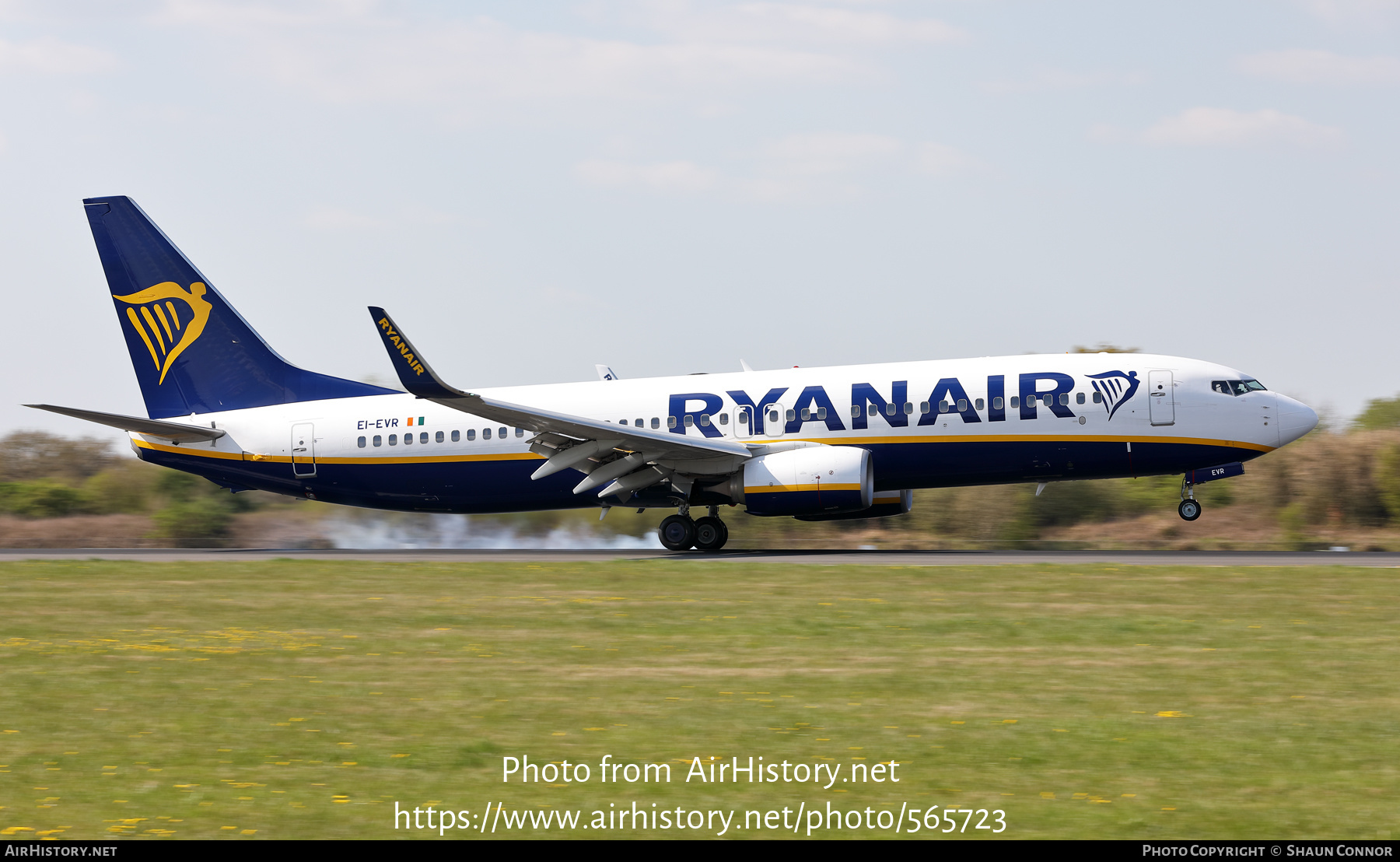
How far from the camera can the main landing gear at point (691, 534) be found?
86.8 ft

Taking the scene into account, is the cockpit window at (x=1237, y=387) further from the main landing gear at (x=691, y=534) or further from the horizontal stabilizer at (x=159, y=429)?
the horizontal stabilizer at (x=159, y=429)

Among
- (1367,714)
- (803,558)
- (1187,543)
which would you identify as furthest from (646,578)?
(1187,543)

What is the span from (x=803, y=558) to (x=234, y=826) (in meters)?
17.5

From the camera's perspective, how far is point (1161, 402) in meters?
24.7

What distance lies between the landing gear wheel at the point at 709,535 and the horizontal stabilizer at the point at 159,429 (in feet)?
36.5

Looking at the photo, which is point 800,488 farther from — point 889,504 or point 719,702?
point 719,702

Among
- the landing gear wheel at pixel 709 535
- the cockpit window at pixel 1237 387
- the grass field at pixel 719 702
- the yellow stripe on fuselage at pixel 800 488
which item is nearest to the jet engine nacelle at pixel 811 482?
the yellow stripe on fuselage at pixel 800 488

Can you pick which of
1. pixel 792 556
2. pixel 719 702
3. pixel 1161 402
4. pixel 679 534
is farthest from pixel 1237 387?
pixel 719 702

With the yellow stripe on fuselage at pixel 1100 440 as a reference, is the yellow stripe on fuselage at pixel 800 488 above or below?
below

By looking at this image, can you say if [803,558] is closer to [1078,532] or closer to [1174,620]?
[1174,620]

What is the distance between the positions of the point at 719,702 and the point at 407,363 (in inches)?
555

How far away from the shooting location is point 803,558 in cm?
2412

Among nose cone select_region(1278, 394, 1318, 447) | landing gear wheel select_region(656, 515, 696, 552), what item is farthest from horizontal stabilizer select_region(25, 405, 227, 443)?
nose cone select_region(1278, 394, 1318, 447)

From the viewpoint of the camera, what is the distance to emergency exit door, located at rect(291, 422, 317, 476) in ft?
93.2
